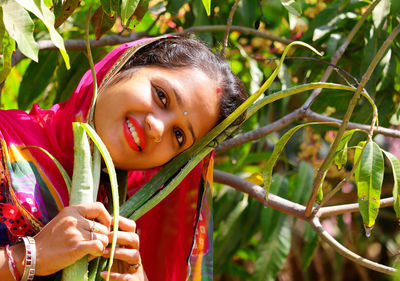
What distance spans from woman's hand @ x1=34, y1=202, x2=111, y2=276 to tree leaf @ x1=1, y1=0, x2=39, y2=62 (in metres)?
0.27

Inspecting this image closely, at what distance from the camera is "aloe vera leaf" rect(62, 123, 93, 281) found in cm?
102

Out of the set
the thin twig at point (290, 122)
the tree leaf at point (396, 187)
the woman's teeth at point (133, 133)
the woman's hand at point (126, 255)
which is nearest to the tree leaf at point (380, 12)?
the thin twig at point (290, 122)

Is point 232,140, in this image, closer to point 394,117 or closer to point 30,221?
point 394,117

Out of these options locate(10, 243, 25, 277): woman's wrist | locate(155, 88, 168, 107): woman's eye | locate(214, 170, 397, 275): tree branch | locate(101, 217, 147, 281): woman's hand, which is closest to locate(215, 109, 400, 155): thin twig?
locate(214, 170, 397, 275): tree branch

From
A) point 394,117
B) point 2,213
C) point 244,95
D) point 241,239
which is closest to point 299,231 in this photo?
point 241,239

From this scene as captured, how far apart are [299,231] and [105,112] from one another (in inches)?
78.9

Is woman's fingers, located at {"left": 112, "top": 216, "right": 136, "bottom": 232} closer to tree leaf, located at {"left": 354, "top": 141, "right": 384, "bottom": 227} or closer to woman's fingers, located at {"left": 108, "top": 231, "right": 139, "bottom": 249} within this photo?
woman's fingers, located at {"left": 108, "top": 231, "right": 139, "bottom": 249}

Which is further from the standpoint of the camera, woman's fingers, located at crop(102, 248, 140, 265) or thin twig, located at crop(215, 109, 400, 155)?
thin twig, located at crop(215, 109, 400, 155)

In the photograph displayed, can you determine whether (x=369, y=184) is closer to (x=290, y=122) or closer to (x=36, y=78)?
(x=290, y=122)

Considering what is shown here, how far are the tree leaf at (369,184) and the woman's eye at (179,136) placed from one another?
1.11 ft

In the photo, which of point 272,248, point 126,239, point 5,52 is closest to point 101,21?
point 5,52

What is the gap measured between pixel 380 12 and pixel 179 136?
78 centimetres

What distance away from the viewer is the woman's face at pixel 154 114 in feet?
3.84

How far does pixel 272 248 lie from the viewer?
6.51 feet
